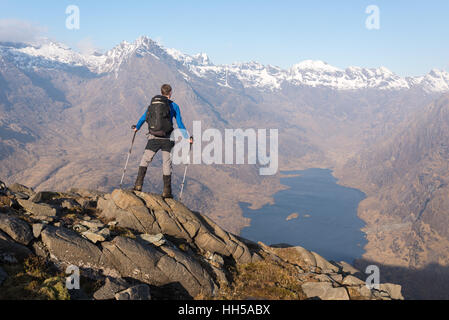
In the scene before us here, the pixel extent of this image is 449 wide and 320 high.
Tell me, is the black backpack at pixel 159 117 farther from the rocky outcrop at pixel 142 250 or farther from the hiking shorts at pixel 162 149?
the rocky outcrop at pixel 142 250

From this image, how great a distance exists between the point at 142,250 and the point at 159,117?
284 inches

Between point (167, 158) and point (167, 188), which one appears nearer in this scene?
point (167, 158)

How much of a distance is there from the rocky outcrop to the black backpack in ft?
14.8

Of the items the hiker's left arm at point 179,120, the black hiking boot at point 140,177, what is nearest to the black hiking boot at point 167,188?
the black hiking boot at point 140,177

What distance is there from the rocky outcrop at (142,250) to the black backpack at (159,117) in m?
4.50

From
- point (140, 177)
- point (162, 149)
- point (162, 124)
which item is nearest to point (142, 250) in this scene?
point (162, 149)

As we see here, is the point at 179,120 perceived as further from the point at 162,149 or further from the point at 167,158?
the point at 167,158

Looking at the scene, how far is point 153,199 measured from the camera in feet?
64.8

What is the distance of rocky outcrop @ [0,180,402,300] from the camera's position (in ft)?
41.9

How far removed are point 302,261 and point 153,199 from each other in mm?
11156

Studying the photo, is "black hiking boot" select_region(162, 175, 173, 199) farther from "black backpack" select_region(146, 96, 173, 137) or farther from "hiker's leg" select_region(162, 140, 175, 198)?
"black backpack" select_region(146, 96, 173, 137)

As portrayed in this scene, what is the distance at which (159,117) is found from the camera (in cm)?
1750
